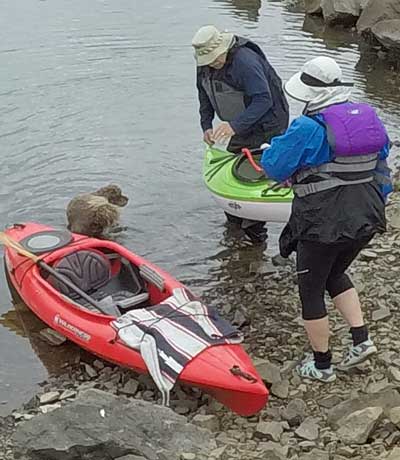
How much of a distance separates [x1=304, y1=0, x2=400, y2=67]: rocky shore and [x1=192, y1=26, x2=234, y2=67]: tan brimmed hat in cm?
858

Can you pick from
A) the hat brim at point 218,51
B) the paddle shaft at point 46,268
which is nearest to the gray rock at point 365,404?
the paddle shaft at point 46,268

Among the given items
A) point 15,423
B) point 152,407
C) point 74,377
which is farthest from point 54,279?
point 152,407

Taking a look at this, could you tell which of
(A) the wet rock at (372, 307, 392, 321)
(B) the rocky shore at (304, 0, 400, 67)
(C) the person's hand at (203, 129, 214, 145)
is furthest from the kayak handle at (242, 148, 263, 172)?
(B) the rocky shore at (304, 0, 400, 67)

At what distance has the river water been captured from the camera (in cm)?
770

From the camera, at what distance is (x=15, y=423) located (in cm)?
533

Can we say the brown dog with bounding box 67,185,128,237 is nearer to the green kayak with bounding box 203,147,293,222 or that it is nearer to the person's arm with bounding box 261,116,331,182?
the green kayak with bounding box 203,147,293,222

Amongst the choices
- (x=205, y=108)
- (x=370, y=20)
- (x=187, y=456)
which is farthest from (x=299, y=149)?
(x=370, y=20)

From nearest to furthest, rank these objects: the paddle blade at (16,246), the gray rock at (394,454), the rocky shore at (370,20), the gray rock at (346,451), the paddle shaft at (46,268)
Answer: the gray rock at (394,454)
the gray rock at (346,451)
the paddle shaft at (46,268)
the paddle blade at (16,246)
the rocky shore at (370,20)

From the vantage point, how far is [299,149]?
469cm

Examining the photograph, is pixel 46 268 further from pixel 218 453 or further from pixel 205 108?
pixel 218 453

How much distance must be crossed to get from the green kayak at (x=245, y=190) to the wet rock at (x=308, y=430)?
2.48 meters

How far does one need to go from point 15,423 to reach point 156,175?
4710 mm

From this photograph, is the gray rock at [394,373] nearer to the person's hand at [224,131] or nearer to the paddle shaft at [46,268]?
the paddle shaft at [46,268]

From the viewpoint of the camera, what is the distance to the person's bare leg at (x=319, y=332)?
517 centimetres
